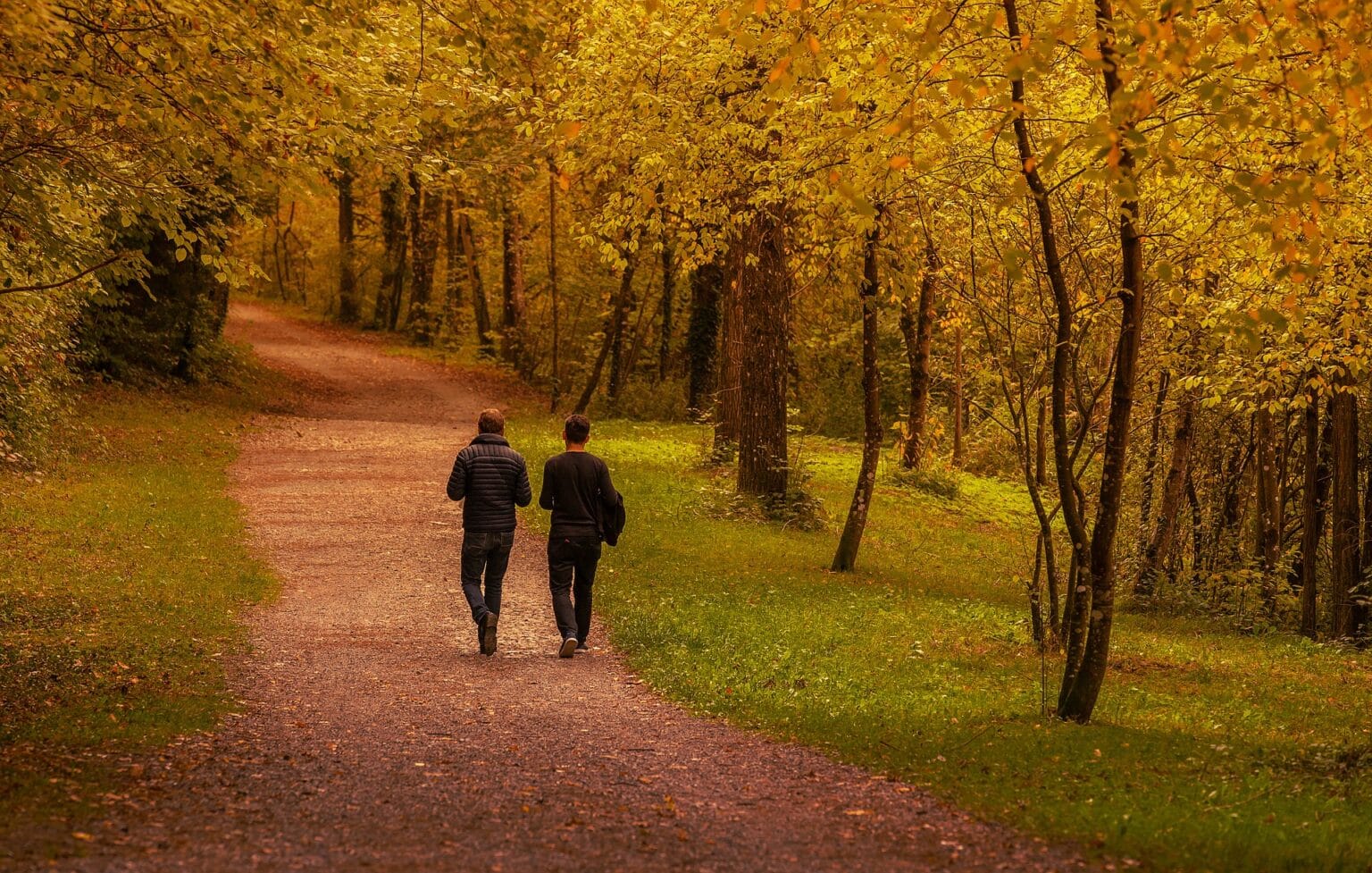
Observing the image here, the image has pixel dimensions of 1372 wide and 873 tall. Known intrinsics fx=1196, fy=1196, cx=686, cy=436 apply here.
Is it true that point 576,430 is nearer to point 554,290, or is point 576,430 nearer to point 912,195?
point 912,195

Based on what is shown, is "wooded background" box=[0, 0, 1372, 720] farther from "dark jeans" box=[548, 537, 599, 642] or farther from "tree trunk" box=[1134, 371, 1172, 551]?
"dark jeans" box=[548, 537, 599, 642]

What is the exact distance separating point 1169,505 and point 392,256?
114 feet

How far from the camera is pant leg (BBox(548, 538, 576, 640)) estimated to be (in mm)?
10789

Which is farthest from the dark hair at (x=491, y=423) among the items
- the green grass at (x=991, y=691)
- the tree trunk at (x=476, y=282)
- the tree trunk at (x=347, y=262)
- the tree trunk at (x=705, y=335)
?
the tree trunk at (x=347, y=262)

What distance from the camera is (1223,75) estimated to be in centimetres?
700

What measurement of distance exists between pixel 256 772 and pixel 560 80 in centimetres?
1143

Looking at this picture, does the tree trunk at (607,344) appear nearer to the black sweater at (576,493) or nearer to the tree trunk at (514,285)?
the tree trunk at (514,285)

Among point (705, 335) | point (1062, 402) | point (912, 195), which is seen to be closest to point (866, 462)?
point (912, 195)

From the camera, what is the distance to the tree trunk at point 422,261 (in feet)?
145

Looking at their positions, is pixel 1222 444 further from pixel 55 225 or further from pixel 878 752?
pixel 55 225

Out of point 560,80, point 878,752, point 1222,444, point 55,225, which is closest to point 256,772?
point 878,752

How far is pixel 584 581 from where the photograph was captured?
10969 millimetres

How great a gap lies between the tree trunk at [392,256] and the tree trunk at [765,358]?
27651mm

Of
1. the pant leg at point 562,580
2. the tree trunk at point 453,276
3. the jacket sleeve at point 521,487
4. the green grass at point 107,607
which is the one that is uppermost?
the tree trunk at point 453,276
